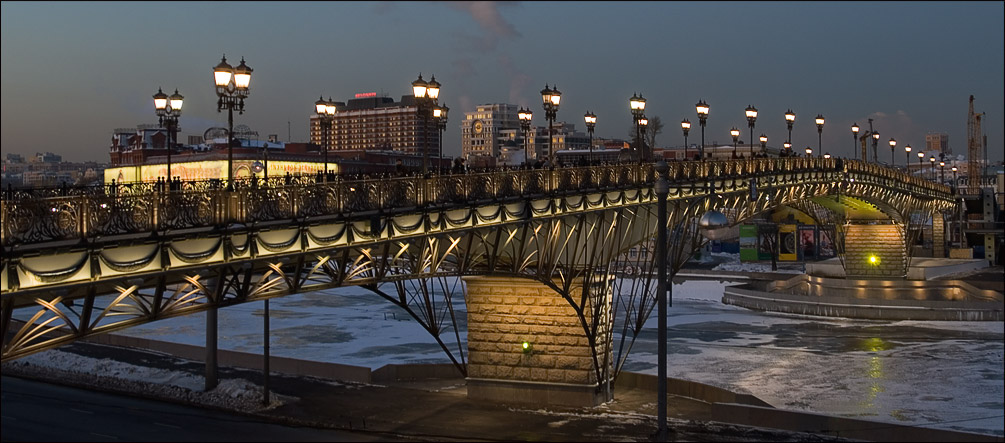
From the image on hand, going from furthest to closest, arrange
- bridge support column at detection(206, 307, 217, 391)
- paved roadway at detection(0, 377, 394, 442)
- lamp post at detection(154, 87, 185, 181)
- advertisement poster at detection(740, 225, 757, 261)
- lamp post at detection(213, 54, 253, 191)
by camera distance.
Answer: advertisement poster at detection(740, 225, 757, 261), bridge support column at detection(206, 307, 217, 391), paved roadway at detection(0, 377, 394, 442), lamp post at detection(154, 87, 185, 181), lamp post at detection(213, 54, 253, 191)

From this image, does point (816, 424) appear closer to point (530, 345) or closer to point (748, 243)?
point (530, 345)

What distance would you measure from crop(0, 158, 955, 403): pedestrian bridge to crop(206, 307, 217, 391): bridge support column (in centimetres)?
93

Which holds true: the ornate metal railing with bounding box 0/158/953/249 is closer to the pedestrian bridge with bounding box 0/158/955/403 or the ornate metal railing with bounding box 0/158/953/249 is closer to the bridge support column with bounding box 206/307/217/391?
the pedestrian bridge with bounding box 0/158/955/403

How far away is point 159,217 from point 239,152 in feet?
246

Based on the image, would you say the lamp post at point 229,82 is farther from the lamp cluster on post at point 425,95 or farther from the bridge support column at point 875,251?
the bridge support column at point 875,251

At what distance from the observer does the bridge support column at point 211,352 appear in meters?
37.9

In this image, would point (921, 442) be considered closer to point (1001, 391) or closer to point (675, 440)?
point (675, 440)

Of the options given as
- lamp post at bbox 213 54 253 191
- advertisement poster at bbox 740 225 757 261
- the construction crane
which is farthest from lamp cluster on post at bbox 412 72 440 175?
the construction crane

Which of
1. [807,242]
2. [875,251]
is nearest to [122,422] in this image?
[875,251]

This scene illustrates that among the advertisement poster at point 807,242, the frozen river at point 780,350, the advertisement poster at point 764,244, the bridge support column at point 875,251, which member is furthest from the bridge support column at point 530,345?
the advertisement poster at point 807,242

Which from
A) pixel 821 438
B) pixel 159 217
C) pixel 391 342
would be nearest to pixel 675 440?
pixel 821 438

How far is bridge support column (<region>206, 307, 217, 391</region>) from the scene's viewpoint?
37897 millimetres

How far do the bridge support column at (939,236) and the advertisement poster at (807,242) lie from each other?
43.6 ft

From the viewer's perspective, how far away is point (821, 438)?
104ft
